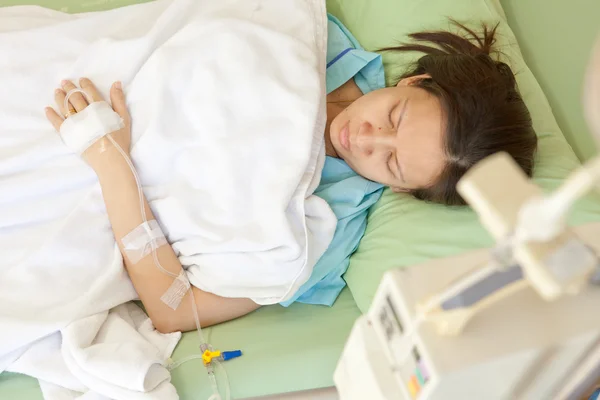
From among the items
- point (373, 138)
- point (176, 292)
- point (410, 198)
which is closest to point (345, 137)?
point (373, 138)

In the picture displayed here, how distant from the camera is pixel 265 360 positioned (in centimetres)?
97

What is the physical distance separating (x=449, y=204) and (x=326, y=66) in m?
0.46

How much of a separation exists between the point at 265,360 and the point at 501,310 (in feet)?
1.81

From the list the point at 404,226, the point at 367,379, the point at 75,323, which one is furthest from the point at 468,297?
the point at 75,323

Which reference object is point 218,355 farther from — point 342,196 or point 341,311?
point 342,196

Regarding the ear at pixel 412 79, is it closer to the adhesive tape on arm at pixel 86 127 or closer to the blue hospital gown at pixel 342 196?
the blue hospital gown at pixel 342 196

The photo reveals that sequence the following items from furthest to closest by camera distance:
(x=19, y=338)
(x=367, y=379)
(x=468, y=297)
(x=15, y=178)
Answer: (x=15, y=178) < (x=19, y=338) < (x=367, y=379) < (x=468, y=297)

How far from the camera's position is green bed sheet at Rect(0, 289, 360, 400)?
949mm

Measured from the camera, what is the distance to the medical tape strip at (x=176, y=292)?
3.30 feet

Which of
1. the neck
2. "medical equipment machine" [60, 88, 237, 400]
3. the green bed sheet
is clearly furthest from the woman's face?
"medical equipment machine" [60, 88, 237, 400]

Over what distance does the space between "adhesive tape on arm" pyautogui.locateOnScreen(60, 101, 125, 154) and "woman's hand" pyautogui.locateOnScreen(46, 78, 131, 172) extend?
0.01 meters

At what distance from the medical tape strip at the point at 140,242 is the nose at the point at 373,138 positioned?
435 mm

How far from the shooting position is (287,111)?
3.51 ft

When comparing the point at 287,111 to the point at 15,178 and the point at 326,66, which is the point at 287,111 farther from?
the point at 15,178
